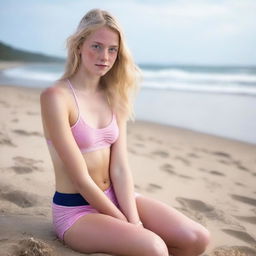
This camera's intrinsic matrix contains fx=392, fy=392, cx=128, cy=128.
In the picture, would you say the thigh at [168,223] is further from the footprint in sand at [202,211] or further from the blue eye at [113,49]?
the blue eye at [113,49]

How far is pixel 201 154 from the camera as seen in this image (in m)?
5.26

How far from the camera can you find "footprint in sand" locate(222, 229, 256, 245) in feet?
9.31

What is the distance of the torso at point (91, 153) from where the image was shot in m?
2.33

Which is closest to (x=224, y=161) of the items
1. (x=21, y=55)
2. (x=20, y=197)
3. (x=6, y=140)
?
(x=6, y=140)

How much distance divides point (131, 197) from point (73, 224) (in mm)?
419

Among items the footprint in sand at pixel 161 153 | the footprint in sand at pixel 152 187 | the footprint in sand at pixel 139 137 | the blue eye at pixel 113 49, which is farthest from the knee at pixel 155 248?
the footprint in sand at pixel 139 137

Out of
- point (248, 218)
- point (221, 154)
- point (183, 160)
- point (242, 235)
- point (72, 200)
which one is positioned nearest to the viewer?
point (72, 200)

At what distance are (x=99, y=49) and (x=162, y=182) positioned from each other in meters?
1.90

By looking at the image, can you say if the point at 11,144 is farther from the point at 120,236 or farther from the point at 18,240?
the point at 120,236

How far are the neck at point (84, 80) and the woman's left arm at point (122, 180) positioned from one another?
302 millimetres

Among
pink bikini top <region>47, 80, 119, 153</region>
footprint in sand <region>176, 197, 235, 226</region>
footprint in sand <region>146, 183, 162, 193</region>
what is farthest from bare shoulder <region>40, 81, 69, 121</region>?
footprint in sand <region>146, 183, 162, 193</region>

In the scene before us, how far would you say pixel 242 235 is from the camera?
9.51 feet

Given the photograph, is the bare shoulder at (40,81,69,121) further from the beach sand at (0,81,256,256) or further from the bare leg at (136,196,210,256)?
the bare leg at (136,196,210,256)

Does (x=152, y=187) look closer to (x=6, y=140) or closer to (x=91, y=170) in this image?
(x=91, y=170)
